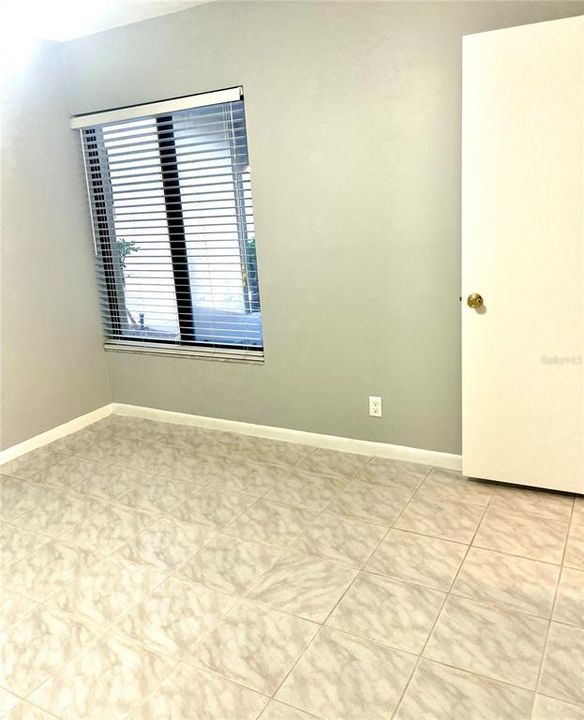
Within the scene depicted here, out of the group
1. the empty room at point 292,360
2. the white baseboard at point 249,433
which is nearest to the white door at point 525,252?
the empty room at point 292,360

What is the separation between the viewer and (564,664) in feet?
5.94

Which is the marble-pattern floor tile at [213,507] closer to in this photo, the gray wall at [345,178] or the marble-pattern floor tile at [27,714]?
the gray wall at [345,178]

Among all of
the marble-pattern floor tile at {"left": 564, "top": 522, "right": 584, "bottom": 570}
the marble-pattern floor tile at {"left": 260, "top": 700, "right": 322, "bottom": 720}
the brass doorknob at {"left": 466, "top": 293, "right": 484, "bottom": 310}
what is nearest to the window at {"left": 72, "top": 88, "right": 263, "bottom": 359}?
the brass doorknob at {"left": 466, "top": 293, "right": 484, "bottom": 310}

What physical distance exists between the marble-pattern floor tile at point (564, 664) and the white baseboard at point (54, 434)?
299 centimetres

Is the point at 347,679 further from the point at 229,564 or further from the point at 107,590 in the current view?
the point at 107,590

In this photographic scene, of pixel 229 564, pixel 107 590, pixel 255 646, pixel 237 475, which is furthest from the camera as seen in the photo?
pixel 237 475

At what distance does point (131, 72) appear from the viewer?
357 centimetres

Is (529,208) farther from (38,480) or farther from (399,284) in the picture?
(38,480)

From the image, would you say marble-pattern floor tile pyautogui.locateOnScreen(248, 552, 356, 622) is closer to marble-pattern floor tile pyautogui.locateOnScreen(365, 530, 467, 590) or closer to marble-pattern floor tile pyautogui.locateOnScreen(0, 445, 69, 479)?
marble-pattern floor tile pyautogui.locateOnScreen(365, 530, 467, 590)

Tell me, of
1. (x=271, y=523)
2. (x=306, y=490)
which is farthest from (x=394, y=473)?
(x=271, y=523)

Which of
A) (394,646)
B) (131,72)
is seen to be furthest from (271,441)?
(131,72)

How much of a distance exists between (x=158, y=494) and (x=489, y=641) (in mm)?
1731

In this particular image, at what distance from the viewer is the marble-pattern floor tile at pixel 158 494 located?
296cm

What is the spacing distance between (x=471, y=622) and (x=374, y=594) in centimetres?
35
